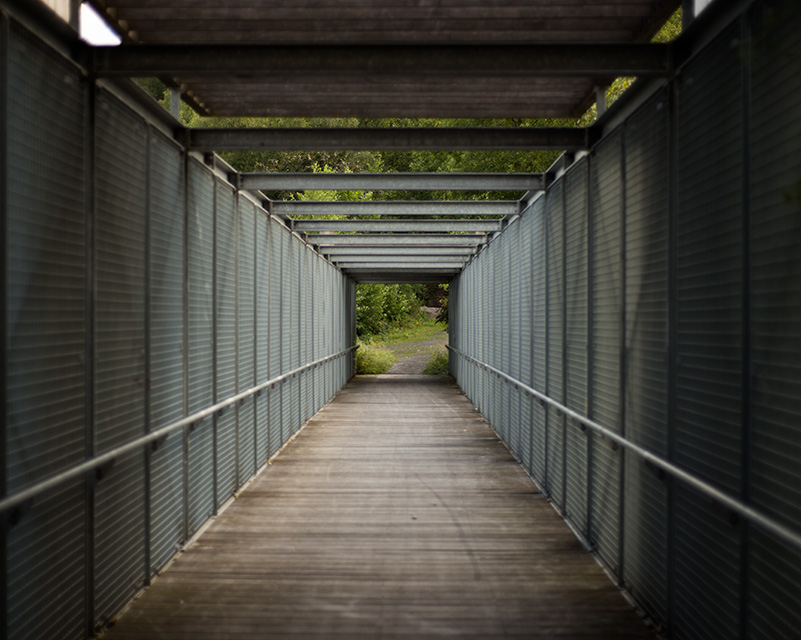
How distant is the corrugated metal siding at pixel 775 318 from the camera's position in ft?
7.39

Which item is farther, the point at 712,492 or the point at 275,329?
the point at 275,329

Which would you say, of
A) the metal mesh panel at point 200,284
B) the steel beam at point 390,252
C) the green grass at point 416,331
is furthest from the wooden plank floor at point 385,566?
the green grass at point 416,331

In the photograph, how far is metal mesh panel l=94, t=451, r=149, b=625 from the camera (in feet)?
11.5

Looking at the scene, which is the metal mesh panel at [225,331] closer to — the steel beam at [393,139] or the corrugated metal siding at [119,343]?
the steel beam at [393,139]

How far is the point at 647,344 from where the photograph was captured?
3.73m

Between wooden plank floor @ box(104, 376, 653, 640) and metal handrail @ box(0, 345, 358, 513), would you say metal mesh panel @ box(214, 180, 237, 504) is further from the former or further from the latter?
wooden plank floor @ box(104, 376, 653, 640)

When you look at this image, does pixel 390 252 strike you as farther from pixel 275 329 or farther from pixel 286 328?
pixel 275 329

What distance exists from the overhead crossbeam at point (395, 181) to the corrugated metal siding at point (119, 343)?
2.39 m

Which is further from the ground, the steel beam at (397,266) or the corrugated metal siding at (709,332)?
the steel beam at (397,266)

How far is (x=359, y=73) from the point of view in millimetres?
3496

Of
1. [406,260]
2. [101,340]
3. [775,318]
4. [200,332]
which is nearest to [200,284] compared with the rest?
[200,332]

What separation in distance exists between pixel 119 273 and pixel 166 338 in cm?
86

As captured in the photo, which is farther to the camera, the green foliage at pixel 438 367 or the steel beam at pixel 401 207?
the green foliage at pixel 438 367

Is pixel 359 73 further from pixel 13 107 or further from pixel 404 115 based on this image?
pixel 404 115
